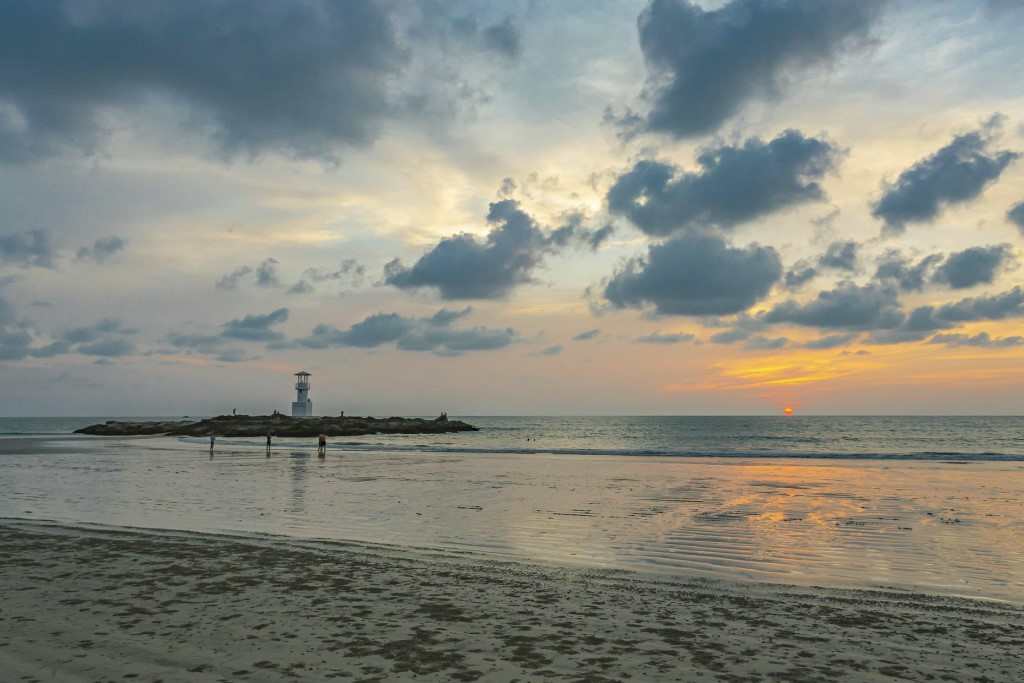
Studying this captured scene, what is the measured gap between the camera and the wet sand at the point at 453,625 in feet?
27.0

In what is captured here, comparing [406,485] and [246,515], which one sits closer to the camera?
[246,515]

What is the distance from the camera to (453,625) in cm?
1006

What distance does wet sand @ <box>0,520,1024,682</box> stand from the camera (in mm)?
8242

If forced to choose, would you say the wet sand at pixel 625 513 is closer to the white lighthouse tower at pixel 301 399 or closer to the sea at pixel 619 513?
the sea at pixel 619 513

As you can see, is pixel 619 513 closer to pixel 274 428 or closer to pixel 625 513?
pixel 625 513

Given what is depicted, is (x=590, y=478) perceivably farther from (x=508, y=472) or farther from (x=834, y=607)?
(x=834, y=607)

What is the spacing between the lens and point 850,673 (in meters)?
8.23

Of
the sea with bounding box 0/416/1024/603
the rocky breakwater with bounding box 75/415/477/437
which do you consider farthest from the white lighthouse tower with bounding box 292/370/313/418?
the sea with bounding box 0/416/1024/603

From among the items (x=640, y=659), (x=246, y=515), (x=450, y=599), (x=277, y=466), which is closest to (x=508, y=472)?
(x=277, y=466)

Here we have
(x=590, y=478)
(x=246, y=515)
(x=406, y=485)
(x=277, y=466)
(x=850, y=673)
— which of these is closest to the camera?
(x=850, y=673)

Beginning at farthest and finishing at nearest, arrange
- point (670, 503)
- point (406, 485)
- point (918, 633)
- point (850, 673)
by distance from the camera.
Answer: point (406, 485) < point (670, 503) < point (918, 633) < point (850, 673)

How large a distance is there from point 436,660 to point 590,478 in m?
30.0

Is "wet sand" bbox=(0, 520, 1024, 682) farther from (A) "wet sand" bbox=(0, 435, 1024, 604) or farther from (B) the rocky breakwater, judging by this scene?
(B) the rocky breakwater

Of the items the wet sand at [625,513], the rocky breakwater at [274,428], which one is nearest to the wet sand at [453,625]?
the wet sand at [625,513]
